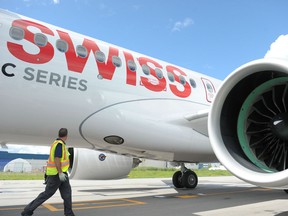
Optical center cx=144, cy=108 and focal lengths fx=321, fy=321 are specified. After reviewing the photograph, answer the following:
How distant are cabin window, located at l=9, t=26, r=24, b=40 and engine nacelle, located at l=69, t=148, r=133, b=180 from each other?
160 inches

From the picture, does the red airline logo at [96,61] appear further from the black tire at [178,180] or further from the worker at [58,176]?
→ the black tire at [178,180]

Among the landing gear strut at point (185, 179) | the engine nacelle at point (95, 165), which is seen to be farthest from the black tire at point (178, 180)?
the engine nacelle at point (95, 165)

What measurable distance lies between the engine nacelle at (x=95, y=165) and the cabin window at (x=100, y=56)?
3.29 meters

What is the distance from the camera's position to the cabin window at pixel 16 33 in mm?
5373

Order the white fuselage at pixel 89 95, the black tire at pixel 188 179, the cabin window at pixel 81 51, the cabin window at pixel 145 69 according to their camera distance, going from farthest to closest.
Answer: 1. the black tire at pixel 188 179
2. the cabin window at pixel 145 69
3. the cabin window at pixel 81 51
4. the white fuselage at pixel 89 95

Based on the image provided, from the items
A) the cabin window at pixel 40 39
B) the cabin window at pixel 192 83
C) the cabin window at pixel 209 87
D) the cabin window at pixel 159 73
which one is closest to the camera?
the cabin window at pixel 40 39

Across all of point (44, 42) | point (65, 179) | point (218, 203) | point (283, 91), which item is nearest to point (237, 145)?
point (283, 91)

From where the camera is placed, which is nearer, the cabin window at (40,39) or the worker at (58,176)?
the worker at (58,176)

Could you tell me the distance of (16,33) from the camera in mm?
5434

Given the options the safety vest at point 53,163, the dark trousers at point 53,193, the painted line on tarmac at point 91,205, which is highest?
the safety vest at point 53,163

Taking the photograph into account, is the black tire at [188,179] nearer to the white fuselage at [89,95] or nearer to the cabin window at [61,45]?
the white fuselage at [89,95]

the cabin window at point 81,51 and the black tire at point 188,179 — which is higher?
the cabin window at point 81,51

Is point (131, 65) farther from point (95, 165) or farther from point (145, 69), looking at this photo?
point (95, 165)

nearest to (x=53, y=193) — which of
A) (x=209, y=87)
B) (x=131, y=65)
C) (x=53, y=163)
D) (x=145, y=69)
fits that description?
(x=53, y=163)
